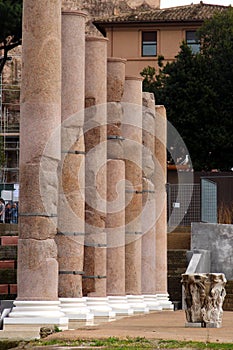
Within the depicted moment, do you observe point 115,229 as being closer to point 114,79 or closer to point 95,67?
point 114,79

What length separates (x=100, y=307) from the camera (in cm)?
2020

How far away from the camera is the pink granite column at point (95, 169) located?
20.2 m

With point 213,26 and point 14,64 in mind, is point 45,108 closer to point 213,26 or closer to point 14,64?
point 213,26

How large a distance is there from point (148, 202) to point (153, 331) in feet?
31.9

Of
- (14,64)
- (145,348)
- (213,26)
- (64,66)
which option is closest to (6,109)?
(14,64)

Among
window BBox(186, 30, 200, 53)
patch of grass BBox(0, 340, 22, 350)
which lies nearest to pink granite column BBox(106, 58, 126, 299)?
patch of grass BBox(0, 340, 22, 350)

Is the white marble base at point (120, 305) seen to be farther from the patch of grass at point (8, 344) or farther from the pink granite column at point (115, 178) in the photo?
the patch of grass at point (8, 344)

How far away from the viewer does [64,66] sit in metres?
17.9

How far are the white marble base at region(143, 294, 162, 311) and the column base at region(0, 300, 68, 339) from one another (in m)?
9.63

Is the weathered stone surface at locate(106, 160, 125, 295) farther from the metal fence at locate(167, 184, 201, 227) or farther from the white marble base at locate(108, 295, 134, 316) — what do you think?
the metal fence at locate(167, 184, 201, 227)

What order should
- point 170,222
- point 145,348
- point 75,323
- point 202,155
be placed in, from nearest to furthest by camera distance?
point 145,348
point 75,323
point 170,222
point 202,155

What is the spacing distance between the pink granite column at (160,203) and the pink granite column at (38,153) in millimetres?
11390

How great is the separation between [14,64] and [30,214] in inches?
2076

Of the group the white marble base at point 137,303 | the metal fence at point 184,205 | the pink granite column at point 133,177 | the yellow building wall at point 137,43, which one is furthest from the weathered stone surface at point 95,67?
the yellow building wall at point 137,43
